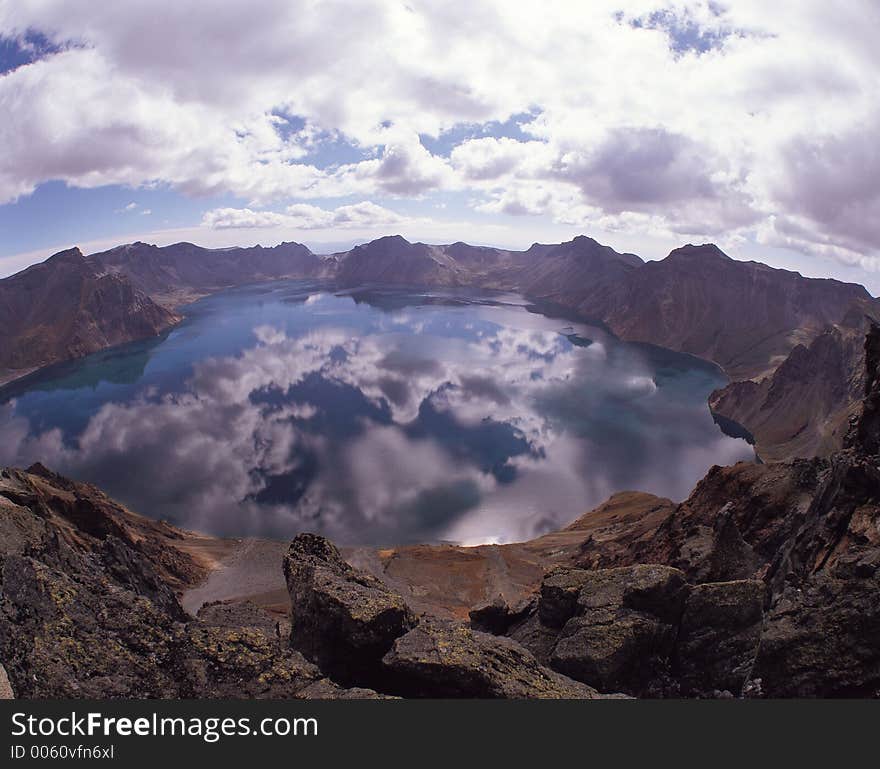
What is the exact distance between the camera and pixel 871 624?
49.0 feet

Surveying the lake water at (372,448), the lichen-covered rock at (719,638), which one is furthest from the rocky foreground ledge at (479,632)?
the lake water at (372,448)

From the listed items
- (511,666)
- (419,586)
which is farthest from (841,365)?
(511,666)

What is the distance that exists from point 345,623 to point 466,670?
204 inches

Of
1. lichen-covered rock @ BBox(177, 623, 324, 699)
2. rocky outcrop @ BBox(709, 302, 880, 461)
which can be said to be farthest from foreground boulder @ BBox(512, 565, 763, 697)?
rocky outcrop @ BBox(709, 302, 880, 461)

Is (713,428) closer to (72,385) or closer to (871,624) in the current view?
(871,624)

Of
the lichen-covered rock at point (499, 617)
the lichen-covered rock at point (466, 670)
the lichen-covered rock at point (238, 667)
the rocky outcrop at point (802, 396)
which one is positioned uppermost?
the lichen-covered rock at point (238, 667)

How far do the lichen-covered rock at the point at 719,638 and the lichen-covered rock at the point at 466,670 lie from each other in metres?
4.60

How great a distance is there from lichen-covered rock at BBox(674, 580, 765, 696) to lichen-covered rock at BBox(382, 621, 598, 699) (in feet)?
15.1

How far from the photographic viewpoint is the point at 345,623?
18.2 metres

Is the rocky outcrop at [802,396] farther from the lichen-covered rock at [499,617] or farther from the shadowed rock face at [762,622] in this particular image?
the lichen-covered rock at [499,617]

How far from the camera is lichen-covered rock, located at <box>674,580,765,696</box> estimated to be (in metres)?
17.8

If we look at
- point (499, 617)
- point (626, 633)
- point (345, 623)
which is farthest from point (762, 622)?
point (345, 623)

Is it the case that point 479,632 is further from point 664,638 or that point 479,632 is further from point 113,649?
point 113,649

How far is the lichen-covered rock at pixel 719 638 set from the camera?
17.8 metres
